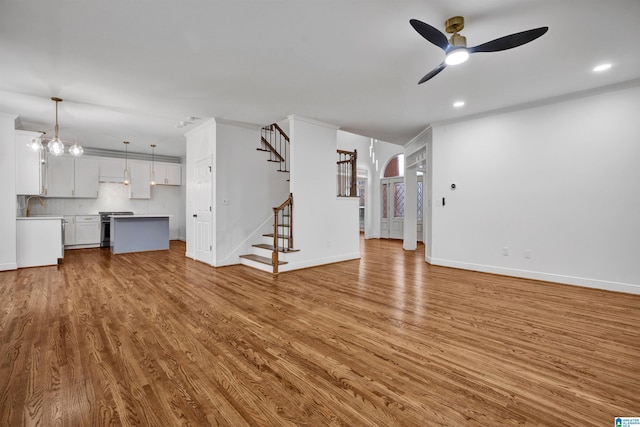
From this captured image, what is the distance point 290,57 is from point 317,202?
9.38ft

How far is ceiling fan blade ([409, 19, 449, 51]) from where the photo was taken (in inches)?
81.4

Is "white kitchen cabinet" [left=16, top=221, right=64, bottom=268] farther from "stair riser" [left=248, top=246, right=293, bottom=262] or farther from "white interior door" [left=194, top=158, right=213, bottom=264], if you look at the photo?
"stair riser" [left=248, top=246, right=293, bottom=262]

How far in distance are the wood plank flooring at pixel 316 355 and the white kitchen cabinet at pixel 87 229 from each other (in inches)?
168

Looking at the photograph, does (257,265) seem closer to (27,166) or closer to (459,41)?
(459,41)

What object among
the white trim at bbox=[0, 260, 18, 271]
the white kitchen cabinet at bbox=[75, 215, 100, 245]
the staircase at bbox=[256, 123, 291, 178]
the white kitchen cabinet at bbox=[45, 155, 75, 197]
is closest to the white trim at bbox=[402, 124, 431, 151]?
the staircase at bbox=[256, 123, 291, 178]

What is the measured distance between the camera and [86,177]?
26.4 ft

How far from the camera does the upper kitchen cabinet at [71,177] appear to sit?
7.60 m

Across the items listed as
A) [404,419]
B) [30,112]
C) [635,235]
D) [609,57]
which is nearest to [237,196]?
[30,112]

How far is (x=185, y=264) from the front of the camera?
18.6 feet

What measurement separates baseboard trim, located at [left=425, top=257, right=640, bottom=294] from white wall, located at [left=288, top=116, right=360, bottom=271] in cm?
194

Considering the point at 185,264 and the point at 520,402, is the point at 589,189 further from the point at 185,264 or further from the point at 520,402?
the point at 185,264

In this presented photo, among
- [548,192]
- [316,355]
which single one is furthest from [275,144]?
[316,355]

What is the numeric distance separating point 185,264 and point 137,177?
4806 mm

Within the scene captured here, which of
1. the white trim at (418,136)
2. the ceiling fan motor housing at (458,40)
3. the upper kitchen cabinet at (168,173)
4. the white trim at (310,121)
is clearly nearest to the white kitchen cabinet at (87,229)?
the upper kitchen cabinet at (168,173)
